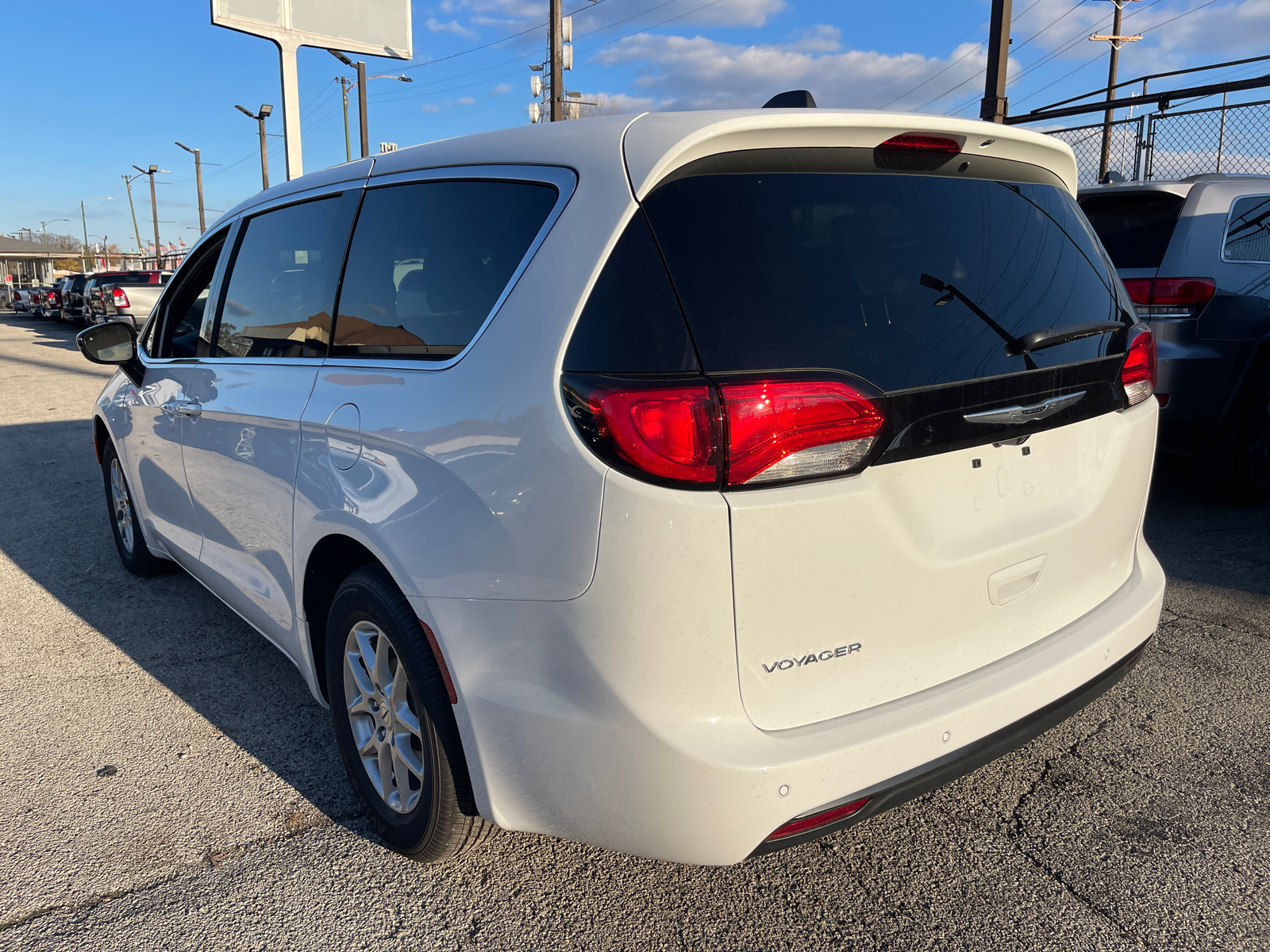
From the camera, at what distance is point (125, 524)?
473 centimetres

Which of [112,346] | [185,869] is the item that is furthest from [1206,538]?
[112,346]

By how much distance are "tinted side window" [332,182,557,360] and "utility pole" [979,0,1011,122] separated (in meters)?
8.20

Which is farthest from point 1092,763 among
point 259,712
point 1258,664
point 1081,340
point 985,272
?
point 259,712

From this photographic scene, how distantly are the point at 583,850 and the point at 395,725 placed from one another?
613 mm

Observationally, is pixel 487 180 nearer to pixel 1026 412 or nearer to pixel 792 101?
pixel 792 101

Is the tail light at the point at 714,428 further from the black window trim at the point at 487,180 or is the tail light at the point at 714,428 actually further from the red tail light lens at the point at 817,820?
the red tail light lens at the point at 817,820

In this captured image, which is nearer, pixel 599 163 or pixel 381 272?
pixel 599 163

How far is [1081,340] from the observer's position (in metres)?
2.19

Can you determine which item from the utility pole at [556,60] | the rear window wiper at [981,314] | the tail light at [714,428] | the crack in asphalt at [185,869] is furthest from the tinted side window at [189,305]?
the utility pole at [556,60]

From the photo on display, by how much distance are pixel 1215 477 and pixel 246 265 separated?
17.7 feet

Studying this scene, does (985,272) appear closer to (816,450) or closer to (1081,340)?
(1081,340)

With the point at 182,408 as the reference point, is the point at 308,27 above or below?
above

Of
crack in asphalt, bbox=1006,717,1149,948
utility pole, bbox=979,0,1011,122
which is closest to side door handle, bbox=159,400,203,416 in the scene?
crack in asphalt, bbox=1006,717,1149,948

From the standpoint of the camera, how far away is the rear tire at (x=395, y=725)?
2.14 meters
